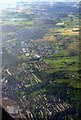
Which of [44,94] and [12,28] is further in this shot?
[12,28]

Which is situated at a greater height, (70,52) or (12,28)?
(12,28)

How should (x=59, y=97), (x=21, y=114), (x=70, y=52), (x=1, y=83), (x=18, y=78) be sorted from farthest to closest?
(x=70, y=52)
(x=18, y=78)
(x=1, y=83)
(x=59, y=97)
(x=21, y=114)

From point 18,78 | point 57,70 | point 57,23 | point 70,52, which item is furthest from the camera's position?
point 57,23

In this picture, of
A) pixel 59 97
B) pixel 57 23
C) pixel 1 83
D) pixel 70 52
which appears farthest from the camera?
pixel 57 23

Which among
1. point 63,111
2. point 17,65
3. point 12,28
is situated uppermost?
point 12,28

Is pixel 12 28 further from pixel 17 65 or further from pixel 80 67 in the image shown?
pixel 80 67

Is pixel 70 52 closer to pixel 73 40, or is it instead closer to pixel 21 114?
pixel 73 40

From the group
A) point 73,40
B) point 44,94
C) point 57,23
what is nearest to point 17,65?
point 44,94

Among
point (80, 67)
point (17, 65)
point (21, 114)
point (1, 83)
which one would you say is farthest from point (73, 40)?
point (21, 114)

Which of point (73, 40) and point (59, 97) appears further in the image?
point (73, 40)
